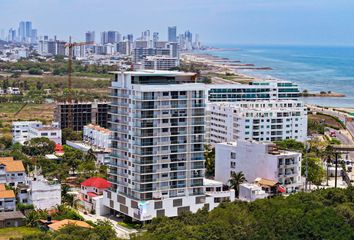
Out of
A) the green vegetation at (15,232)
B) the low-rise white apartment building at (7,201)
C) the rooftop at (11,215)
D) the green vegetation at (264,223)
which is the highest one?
the green vegetation at (264,223)

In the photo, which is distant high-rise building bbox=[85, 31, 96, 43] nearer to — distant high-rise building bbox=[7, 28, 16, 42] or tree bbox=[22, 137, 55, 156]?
distant high-rise building bbox=[7, 28, 16, 42]

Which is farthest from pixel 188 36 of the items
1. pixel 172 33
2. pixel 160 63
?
pixel 160 63

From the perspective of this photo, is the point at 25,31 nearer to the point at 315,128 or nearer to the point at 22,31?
the point at 22,31

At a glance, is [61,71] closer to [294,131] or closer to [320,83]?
[320,83]

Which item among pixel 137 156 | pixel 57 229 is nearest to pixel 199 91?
pixel 137 156

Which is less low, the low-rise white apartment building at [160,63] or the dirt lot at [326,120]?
the low-rise white apartment building at [160,63]

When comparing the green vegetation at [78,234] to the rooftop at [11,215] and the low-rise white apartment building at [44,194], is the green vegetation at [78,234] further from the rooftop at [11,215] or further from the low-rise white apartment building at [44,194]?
the low-rise white apartment building at [44,194]

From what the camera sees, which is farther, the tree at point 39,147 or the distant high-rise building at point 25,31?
the distant high-rise building at point 25,31

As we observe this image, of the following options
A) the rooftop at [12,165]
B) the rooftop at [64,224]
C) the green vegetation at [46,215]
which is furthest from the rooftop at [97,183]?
the rooftop at [64,224]
